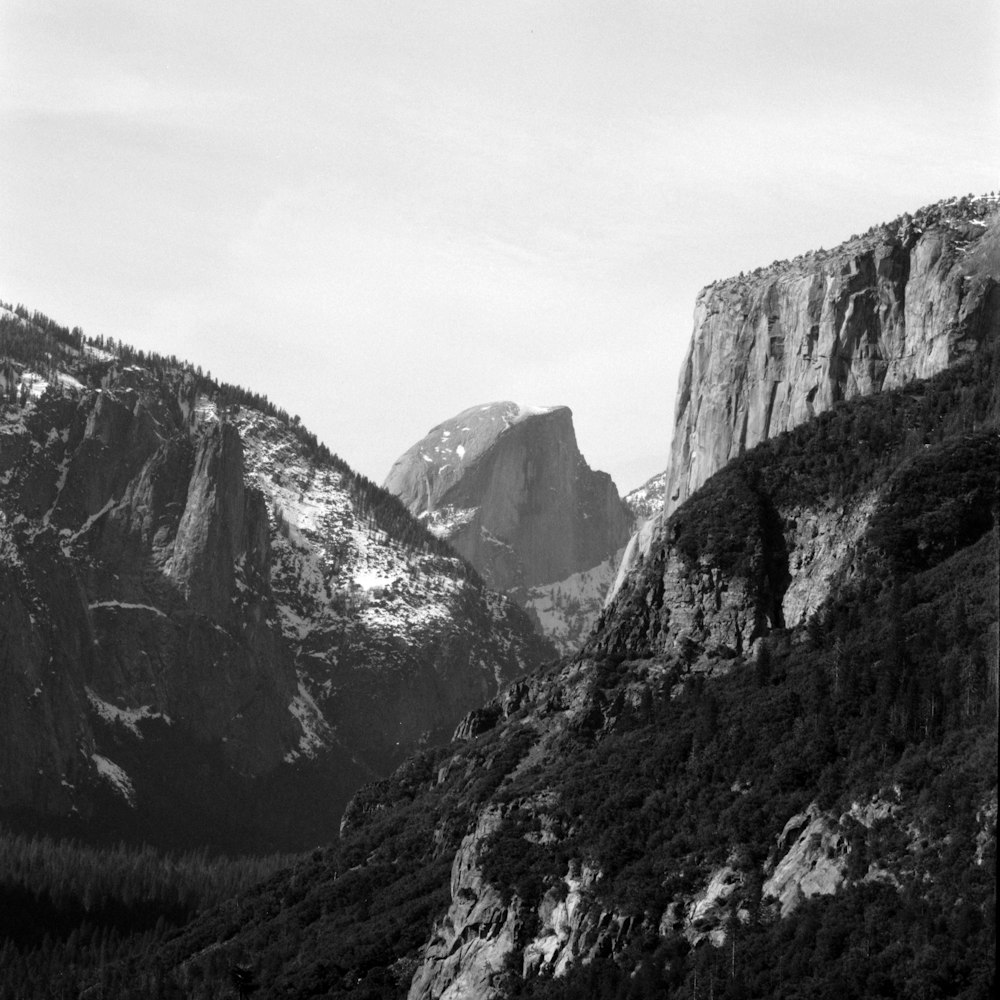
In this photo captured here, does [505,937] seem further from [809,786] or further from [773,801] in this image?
[809,786]

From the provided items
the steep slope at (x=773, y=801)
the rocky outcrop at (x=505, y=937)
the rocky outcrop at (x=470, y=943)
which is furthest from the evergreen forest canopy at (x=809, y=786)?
the rocky outcrop at (x=470, y=943)

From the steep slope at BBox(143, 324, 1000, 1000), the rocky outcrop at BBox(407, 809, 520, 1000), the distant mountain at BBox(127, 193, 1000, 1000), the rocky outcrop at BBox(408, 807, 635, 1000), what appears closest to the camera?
the distant mountain at BBox(127, 193, 1000, 1000)

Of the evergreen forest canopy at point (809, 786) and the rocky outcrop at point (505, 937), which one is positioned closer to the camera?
the evergreen forest canopy at point (809, 786)

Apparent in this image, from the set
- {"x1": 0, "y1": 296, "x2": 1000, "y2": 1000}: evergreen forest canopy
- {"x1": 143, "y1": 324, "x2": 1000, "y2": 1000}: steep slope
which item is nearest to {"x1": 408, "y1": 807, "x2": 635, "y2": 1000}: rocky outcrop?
{"x1": 143, "y1": 324, "x2": 1000, "y2": 1000}: steep slope

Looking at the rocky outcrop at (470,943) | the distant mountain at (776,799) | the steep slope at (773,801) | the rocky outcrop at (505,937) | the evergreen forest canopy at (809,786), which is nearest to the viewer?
the evergreen forest canopy at (809,786)

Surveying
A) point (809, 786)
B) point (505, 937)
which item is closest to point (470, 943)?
point (505, 937)

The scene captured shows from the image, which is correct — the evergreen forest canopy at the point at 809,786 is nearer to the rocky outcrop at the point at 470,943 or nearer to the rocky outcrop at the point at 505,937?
the rocky outcrop at the point at 505,937

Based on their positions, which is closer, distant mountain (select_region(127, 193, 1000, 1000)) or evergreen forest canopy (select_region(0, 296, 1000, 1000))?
evergreen forest canopy (select_region(0, 296, 1000, 1000))

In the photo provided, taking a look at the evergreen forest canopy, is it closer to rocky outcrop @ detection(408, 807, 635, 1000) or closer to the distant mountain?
the distant mountain
